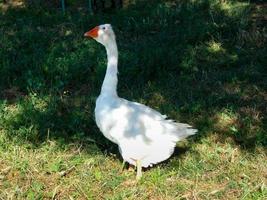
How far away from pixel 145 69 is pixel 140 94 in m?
0.70

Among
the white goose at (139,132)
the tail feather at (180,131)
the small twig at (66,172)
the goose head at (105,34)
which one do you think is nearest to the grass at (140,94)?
the small twig at (66,172)

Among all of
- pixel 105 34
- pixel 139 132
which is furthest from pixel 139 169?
pixel 105 34

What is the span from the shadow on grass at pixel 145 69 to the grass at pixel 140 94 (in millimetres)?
17

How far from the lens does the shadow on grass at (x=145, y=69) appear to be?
21.7 feet

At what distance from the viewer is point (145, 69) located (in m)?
8.05

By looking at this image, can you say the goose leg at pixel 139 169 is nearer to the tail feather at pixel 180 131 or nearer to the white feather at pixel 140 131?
the white feather at pixel 140 131

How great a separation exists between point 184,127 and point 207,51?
344 centimetres

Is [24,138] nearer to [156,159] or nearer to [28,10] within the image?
[156,159]

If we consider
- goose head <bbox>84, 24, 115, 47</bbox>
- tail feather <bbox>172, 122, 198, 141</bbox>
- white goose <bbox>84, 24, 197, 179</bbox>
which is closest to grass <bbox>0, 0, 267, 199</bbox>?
white goose <bbox>84, 24, 197, 179</bbox>

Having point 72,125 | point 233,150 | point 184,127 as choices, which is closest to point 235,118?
point 233,150

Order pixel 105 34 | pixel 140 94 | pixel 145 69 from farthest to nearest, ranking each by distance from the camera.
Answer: pixel 145 69, pixel 140 94, pixel 105 34

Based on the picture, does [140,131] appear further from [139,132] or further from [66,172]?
[66,172]

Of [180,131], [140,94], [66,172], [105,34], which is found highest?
[105,34]

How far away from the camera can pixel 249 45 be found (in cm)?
896
